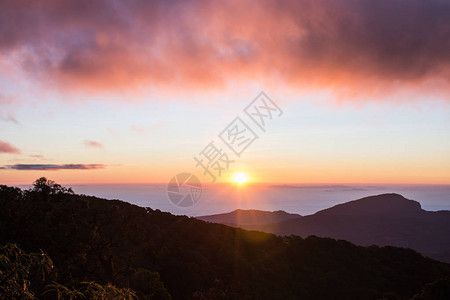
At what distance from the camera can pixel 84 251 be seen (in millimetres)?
28859

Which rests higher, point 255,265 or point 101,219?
point 101,219

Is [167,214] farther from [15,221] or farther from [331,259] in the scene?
[15,221]

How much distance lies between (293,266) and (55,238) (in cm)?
4405

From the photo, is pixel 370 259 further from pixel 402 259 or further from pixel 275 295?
pixel 275 295

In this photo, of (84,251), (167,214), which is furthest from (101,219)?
(167,214)

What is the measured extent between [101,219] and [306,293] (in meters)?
35.0

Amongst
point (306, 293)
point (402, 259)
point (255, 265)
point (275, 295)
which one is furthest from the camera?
point (402, 259)

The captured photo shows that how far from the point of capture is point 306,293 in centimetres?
5512

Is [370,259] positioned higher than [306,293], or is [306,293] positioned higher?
[370,259]

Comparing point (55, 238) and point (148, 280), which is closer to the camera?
point (55, 238)

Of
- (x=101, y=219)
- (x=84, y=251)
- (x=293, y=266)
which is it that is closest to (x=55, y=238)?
(x=84, y=251)

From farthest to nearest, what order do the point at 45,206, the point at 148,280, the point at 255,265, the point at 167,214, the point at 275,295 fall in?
1. the point at 167,214
2. the point at 255,265
3. the point at 275,295
4. the point at 148,280
5. the point at 45,206

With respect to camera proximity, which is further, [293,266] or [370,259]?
[370,259]

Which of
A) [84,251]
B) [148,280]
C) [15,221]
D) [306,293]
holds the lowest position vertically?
[306,293]
